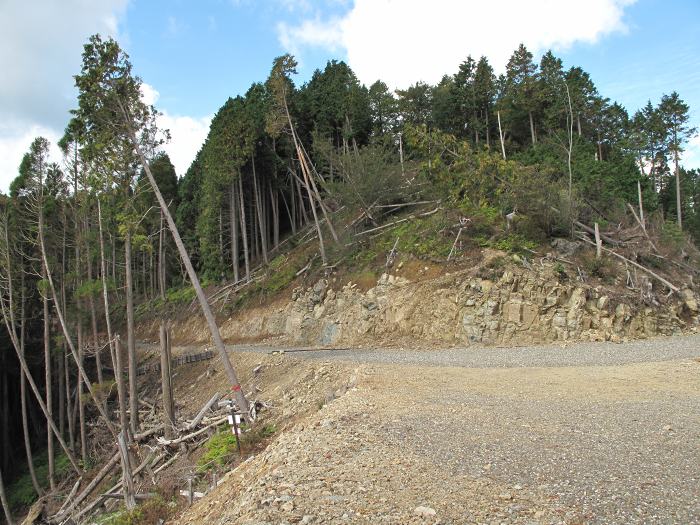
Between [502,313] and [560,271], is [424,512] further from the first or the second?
[560,271]

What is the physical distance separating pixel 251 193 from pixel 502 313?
22103 mm

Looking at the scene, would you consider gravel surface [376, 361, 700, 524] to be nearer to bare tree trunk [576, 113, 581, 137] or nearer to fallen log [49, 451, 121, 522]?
fallen log [49, 451, 121, 522]

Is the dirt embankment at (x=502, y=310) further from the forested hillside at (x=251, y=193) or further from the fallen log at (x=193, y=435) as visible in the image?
the fallen log at (x=193, y=435)

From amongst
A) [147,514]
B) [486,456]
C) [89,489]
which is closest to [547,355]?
[486,456]

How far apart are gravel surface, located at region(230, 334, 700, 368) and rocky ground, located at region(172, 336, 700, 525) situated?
5.07ft

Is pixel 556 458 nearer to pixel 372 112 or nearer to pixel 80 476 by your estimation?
pixel 80 476

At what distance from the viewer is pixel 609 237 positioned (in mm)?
19078

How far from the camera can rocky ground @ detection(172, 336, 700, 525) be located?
170 inches

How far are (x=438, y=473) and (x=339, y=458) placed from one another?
1343 mm

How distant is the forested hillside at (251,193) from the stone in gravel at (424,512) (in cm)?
937

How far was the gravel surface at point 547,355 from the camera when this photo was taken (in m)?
12.0

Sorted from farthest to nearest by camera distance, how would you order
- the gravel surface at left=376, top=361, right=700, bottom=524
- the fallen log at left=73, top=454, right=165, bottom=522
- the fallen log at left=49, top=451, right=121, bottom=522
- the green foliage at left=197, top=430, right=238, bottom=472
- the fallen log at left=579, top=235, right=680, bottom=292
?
the fallen log at left=579, top=235, right=680, bottom=292 < the fallen log at left=49, top=451, right=121, bottom=522 < the fallen log at left=73, top=454, right=165, bottom=522 < the green foliage at left=197, top=430, right=238, bottom=472 < the gravel surface at left=376, top=361, right=700, bottom=524

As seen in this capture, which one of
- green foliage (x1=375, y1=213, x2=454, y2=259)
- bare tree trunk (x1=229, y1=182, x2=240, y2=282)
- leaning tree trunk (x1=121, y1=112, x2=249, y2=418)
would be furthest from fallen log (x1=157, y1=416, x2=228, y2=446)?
bare tree trunk (x1=229, y1=182, x2=240, y2=282)

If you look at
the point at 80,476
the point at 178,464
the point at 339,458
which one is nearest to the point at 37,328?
the point at 80,476
